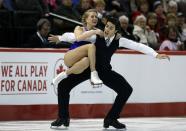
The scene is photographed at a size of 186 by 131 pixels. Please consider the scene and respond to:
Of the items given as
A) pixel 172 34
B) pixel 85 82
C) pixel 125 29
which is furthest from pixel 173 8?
pixel 85 82

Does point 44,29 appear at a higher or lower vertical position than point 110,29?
lower

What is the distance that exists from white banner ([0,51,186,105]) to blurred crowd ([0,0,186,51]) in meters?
0.85

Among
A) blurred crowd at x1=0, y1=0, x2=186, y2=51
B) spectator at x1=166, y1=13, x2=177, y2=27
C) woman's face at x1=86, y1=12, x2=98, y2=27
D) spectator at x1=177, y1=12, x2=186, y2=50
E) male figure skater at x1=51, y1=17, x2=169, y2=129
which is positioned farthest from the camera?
spectator at x1=177, y1=12, x2=186, y2=50

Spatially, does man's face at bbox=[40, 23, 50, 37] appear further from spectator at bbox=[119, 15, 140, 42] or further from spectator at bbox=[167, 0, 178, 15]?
spectator at bbox=[167, 0, 178, 15]

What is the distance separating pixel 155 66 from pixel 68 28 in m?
2.27

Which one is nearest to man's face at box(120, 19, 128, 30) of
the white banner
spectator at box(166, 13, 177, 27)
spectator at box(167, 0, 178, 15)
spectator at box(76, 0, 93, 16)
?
spectator at box(76, 0, 93, 16)

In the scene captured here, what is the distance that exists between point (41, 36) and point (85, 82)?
1.33 m

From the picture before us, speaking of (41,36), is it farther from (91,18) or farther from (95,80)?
(95,80)

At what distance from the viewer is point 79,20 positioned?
13.1m

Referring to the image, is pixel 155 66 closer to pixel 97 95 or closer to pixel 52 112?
pixel 97 95

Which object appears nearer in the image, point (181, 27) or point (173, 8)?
point (181, 27)

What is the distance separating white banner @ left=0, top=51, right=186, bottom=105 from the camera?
10195 mm

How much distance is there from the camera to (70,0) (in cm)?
1271

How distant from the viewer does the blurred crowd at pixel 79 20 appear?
39.9 ft
